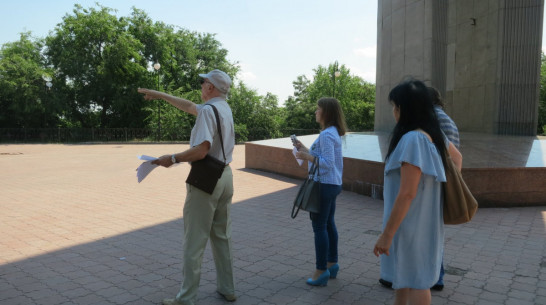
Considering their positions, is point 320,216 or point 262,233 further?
point 262,233

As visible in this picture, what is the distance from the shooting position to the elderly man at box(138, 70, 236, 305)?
313 centimetres

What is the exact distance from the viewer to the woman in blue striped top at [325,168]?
366cm

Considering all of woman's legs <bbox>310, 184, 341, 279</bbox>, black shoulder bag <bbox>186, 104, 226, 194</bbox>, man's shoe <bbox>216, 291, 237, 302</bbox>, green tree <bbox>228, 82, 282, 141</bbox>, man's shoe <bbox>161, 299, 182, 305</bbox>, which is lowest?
man's shoe <bbox>216, 291, 237, 302</bbox>

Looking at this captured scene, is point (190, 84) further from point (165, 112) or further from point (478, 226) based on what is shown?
point (478, 226)

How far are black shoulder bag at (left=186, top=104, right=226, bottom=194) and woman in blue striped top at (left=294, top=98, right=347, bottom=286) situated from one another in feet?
2.67

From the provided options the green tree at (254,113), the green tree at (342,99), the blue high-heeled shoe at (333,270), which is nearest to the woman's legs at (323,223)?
the blue high-heeled shoe at (333,270)

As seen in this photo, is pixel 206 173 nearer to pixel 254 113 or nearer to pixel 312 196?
pixel 312 196

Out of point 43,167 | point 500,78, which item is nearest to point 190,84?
point 43,167

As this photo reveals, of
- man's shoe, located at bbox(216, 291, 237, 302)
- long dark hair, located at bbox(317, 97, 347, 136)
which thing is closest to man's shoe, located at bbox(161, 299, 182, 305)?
man's shoe, located at bbox(216, 291, 237, 302)

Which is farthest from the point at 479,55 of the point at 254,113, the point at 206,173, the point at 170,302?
the point at 254,113

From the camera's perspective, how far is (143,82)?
36.4 metres

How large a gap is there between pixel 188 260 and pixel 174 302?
36 cm

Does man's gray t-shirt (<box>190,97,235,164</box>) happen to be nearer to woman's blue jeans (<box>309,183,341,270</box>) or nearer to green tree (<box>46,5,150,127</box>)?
woman's blue jeans (<box>309,183,341,270</box>)

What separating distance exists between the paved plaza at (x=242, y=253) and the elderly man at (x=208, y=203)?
1.01 feet
